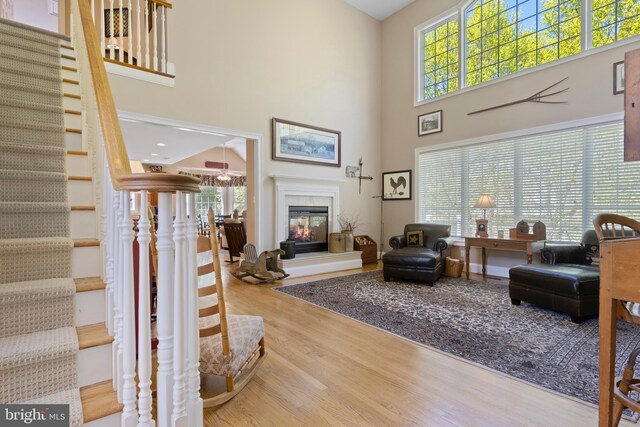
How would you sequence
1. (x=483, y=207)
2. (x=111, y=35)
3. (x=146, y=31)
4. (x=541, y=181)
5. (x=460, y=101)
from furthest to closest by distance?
(x=460, y=101), (x=483, y=207), (x=541, y=181), (x=146, y=31), (x=111, y=35)

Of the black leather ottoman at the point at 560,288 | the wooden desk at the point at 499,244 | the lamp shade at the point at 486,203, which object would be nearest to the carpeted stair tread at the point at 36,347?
the black leather ottoman at the point at 560,288

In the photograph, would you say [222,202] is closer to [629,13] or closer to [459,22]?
[459,22]

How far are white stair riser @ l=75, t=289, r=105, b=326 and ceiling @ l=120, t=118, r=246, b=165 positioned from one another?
10.4 feet

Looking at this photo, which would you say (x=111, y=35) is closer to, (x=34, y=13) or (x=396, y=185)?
(x=34, y=13)

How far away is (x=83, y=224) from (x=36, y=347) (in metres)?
0.75

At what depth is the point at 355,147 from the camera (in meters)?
6.38

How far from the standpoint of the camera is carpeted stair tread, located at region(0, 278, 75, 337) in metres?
1.26

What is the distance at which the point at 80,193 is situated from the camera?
1.86m

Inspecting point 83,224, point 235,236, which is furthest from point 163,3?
point 235,236

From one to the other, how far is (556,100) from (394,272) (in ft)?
10.8

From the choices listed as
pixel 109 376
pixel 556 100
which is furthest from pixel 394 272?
pixel 109 376

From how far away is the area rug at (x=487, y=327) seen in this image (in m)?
2.02

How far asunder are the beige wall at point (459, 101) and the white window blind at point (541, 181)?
0.27 m

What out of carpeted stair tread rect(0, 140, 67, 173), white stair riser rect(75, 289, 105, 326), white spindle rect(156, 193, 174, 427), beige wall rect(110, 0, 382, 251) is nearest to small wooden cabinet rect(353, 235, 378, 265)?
A: beige wall rect(110, 0, 382, 251)
